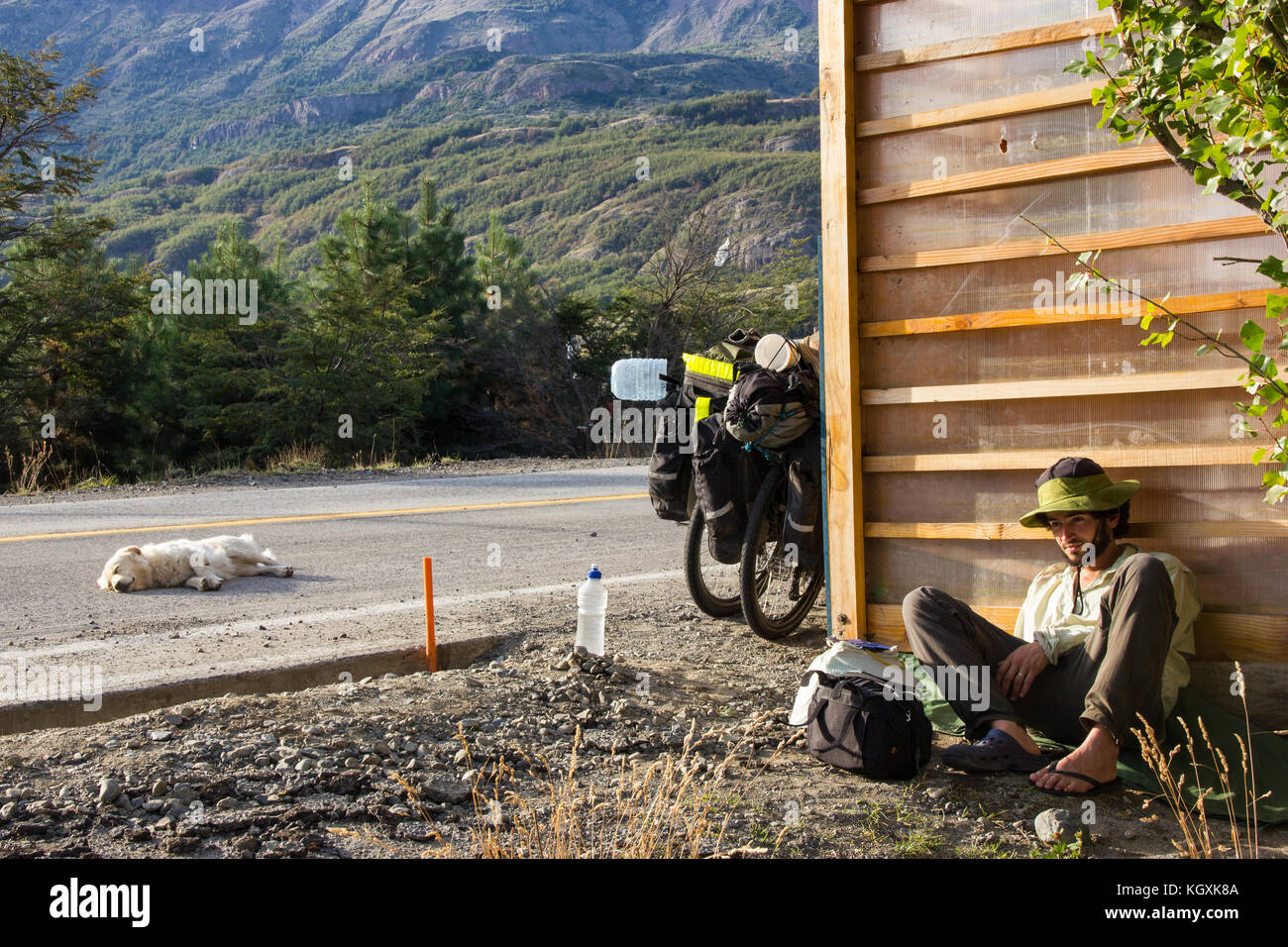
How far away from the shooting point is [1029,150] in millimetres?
4648

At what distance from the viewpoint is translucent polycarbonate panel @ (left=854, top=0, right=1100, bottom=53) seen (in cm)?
461

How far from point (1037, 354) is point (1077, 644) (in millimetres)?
1205

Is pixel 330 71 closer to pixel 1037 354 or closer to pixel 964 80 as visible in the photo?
pixel 964 80

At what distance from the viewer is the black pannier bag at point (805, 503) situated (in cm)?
567

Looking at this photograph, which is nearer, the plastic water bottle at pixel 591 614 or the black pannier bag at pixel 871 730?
the black pannier bag at pixel 871 730

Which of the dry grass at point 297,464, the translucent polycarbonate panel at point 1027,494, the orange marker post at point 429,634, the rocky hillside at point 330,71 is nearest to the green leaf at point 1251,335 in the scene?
the translucent polycarbonate panel at point 1027,494

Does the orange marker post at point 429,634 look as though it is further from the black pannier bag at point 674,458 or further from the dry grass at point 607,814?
the dry grass at point 607,814

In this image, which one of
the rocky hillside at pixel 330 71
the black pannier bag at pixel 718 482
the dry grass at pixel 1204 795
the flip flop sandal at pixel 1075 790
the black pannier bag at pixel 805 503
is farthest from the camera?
the rocky hillside at pixel 330 71

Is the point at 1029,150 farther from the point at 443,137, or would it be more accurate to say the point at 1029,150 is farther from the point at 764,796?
the point at 443,137

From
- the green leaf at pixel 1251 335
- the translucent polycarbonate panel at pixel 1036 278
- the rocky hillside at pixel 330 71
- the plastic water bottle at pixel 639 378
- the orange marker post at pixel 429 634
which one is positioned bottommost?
the orange marker post at pixel 429 634

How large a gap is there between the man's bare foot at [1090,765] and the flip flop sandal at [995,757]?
134 mm

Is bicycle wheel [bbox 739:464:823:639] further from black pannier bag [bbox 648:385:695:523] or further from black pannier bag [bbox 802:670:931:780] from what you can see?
black pannier bag [bbox 802:670:931:780]

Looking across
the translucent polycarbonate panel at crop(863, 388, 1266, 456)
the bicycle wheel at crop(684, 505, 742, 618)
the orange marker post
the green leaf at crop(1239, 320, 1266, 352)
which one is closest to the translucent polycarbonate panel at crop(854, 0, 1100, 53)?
the translucent polycarbonate panel at crop(863, 388, 1266, 456)
